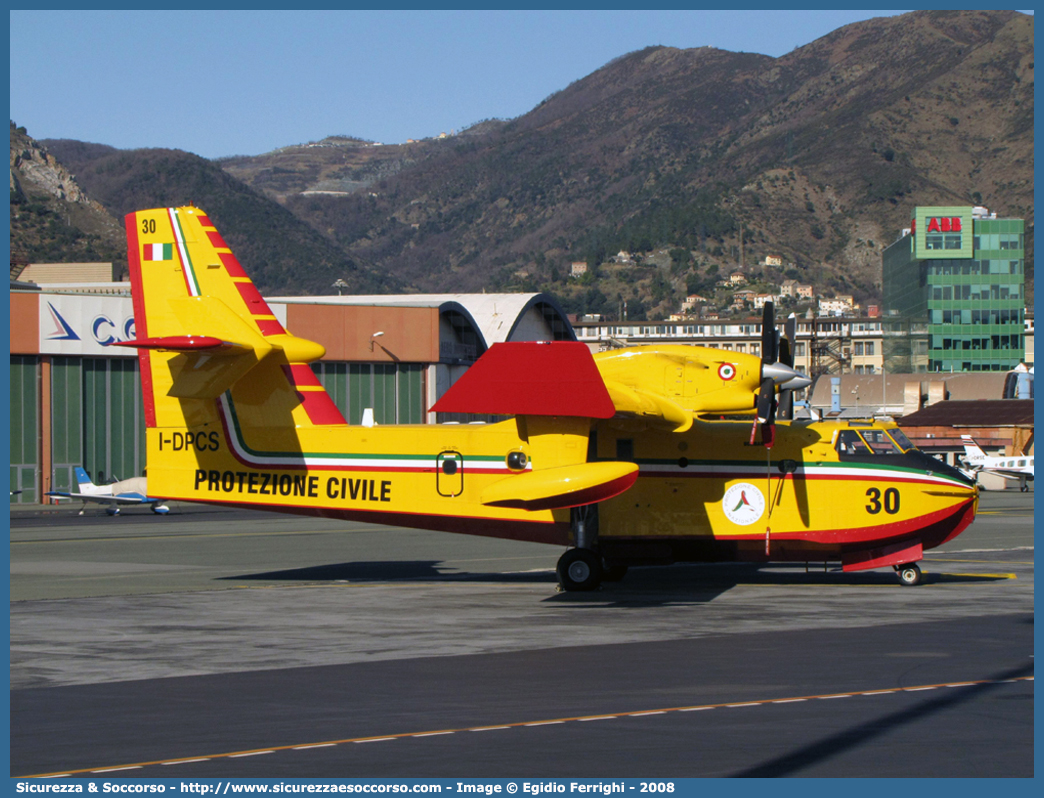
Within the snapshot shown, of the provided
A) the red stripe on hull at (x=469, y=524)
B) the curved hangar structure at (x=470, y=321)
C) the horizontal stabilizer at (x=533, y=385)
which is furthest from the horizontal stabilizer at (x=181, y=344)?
the curved hangar structure at (x=470, y=321)

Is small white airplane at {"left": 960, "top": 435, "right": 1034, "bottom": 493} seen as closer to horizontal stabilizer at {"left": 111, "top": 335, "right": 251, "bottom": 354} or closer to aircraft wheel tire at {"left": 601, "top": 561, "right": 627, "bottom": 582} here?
aircraft wheel tire at {"left": 601, "top": 561, "right": 627, "bottom": 582}

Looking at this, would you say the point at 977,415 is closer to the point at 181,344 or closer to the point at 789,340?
the point at 789,340

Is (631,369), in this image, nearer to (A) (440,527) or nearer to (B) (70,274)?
(A) (440,527)

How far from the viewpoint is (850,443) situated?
22.4 metres

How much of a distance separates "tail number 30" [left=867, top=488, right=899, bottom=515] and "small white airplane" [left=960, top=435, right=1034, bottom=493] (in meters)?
51.5

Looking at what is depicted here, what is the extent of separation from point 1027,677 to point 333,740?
8145 millimetres

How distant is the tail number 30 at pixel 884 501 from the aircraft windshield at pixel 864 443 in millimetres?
824

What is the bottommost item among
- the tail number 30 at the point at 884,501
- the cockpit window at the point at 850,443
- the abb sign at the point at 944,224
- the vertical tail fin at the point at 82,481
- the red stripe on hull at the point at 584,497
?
the vertical tail fin at the point at 82,481

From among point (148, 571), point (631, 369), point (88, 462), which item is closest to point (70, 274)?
point (88, 462)

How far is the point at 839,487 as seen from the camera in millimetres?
22078

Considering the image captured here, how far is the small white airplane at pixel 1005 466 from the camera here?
70.1 m

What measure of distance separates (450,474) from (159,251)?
7.86 meters

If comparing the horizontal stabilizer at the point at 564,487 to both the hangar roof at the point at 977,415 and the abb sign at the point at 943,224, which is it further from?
the abb sign at the point at 943,224

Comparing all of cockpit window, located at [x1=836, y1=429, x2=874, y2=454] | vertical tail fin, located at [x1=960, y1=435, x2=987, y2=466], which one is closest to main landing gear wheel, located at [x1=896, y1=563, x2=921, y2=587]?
cockpit window, located at [x1=836, y1=429, x2=874, y2=454]
